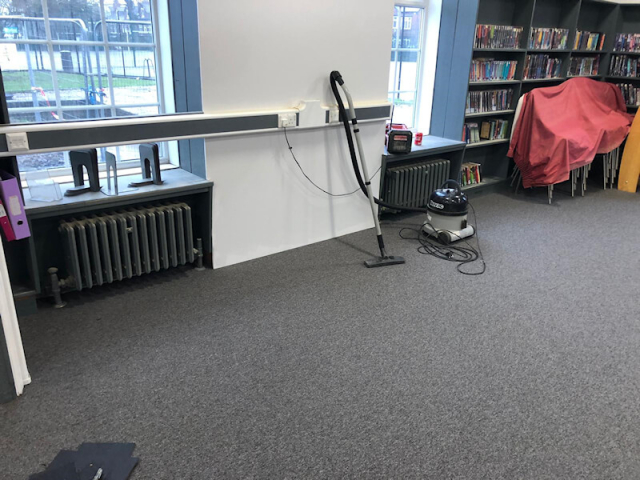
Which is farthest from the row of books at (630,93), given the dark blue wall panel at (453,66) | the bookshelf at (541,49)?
the dark blue wall panel at (453,66)

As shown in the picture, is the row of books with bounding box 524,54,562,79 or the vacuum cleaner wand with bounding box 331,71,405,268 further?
the row of books with bounding box 524,54,562,79

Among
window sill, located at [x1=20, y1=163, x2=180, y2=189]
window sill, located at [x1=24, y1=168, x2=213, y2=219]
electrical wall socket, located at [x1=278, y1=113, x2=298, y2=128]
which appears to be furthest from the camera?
electrical wall socket, located at [x1=278, y1=113, x2=298, y2=128]

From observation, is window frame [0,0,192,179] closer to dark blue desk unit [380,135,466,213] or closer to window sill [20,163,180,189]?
window sill [20,163,180,189]

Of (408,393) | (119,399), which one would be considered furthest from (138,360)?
(408,393)

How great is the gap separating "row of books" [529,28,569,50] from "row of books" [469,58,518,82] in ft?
1.18

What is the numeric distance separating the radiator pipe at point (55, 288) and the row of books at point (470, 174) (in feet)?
12.6

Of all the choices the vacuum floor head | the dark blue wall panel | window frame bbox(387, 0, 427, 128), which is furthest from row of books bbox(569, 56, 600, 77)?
the vacuum floor head

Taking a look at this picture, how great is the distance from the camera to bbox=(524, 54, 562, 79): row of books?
5.27 metres

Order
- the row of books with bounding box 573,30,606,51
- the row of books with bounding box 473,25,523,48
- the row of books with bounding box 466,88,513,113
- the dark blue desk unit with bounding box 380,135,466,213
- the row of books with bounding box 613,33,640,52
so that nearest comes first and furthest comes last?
the dark blue desk unit with bounding box 380,135,466,213 → the row of books with bounding box 473,25,523,48 → the row of books with bounding box 466,88,513,113 → the row of books with bounding box 573,30,606,51 → the row of books with bounding box 613,33,640,52

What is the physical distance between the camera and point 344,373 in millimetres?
2363

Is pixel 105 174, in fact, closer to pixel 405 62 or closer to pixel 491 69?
pixel 405 62

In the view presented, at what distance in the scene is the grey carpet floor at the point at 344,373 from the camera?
1.90 metres

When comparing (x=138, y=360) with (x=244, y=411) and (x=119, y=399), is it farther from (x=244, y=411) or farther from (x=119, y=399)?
(x=244, y=411)

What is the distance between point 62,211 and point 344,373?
1.74 metres
